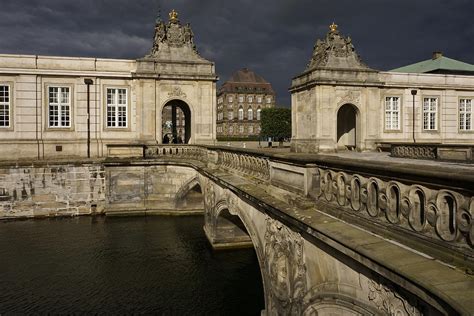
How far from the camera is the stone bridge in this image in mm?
3365

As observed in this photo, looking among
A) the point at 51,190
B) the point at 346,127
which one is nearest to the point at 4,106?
the point at 51,190

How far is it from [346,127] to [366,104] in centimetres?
377

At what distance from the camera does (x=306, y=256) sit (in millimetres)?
6184

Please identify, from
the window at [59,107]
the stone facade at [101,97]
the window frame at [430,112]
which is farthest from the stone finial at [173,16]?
the window frame at [430,112]

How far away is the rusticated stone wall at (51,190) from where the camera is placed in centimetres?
2200

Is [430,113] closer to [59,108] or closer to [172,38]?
[172,38]

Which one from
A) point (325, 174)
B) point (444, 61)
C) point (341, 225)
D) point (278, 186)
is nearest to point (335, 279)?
point (341, 225)

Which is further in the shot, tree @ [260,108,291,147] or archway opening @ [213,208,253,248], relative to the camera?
tree @ [260,108,291,147]

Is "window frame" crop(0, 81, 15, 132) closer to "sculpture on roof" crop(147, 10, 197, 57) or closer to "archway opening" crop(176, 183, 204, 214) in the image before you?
"sculpture on roof" crop(147, 10, 197, 57)

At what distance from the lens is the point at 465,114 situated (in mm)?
31078

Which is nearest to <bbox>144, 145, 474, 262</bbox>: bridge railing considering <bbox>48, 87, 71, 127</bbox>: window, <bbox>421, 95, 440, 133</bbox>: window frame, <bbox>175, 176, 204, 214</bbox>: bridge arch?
<bbox>175, 176, 204, 214</bbox>: bridge arch

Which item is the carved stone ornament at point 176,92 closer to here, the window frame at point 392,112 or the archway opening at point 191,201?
the archway opening at point 191,201

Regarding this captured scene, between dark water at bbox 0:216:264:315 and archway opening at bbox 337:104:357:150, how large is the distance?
1555cm

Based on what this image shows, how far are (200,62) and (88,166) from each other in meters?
10.1
